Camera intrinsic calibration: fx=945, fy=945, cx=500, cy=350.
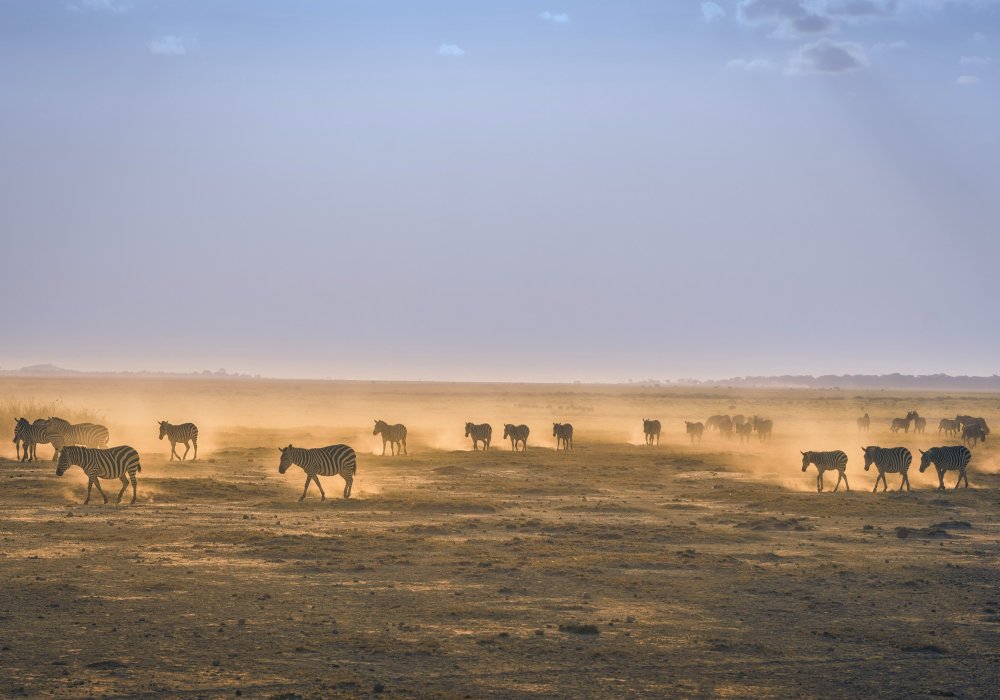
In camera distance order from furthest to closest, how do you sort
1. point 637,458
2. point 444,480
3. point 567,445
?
point 567,445
point 637,458
point 444,480

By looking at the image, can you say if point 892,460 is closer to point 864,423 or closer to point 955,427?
point 955,427

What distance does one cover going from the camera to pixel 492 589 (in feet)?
54.1

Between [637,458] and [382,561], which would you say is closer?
[382,561]

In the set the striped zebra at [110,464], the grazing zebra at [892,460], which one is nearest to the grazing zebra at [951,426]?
the grazing zebra at [892,460]

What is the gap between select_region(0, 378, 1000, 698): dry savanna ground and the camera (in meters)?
11.7

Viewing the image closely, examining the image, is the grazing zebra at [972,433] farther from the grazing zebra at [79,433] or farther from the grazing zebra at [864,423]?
the grazing zebra at [79,433]

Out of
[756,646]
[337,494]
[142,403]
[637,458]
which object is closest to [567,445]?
[637,458]

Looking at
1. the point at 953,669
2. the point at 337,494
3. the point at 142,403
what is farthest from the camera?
the point at 142,403

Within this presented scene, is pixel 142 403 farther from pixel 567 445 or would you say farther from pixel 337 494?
pixel 337 494

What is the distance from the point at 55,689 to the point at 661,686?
704 cm

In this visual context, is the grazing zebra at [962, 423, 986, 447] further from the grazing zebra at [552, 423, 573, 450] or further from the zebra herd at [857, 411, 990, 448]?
the grazing zebra at [552, 423, 573, 450]

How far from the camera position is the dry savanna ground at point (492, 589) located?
1172 cm

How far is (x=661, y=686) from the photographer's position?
11.4 metres

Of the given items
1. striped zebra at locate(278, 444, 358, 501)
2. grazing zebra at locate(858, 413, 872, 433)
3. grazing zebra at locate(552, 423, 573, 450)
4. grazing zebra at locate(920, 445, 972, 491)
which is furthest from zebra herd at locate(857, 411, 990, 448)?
→ striped zebra at locate(278, 444, 358, 501)
